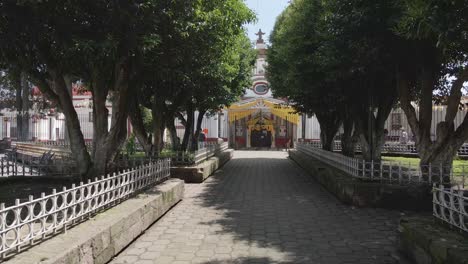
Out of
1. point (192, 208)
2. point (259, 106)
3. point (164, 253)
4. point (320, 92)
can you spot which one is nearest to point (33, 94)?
point (259, 106)

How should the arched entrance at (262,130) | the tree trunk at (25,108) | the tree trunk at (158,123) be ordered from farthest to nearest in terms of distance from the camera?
1. the arched entrance at (262,130)
2. the tree trunk at (25,108)
3. the tree trunk at (158,123)

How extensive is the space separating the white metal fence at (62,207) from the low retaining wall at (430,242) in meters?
4.15

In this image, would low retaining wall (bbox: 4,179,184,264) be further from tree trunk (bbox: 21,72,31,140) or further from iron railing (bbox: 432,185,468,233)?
tree trunk (bbox: 21,72,31,140)

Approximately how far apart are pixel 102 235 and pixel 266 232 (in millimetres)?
2921

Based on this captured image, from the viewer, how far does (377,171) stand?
10.3m

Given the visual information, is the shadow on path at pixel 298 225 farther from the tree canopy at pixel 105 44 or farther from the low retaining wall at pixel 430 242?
the tree canopy at pixel 105 44

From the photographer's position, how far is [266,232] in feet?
24.0

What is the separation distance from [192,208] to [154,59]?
10.7 feet

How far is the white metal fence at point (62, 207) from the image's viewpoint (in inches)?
167

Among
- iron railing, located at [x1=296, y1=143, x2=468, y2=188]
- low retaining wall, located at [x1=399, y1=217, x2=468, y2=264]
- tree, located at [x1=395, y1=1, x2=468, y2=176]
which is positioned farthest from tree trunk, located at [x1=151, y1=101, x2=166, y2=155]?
low retaining wall, located at [x1=399, y1=217, x2=468, y2=264]

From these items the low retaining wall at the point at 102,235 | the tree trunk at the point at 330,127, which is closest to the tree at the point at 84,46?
the low retaining wall at the point at 102,235

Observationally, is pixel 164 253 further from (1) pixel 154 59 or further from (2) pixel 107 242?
(1) pixel 154 59

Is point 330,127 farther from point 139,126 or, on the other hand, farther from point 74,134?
point 74,134

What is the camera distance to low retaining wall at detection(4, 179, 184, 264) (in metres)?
4.30
